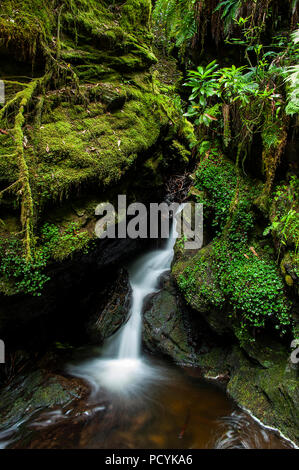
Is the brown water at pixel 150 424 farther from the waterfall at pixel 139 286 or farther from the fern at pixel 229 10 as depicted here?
the fern at pixel 229 10

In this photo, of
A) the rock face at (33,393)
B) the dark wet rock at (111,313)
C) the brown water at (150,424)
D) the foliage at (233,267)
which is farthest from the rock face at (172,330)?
the rock face at (33,393)

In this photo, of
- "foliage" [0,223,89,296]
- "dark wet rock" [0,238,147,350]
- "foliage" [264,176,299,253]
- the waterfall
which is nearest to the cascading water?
the waterfall

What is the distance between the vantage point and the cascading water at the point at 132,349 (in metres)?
4.82

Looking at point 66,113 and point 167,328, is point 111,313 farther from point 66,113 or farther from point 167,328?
point 66,113

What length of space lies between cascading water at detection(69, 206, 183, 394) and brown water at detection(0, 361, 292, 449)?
324mm

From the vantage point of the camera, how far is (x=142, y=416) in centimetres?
386

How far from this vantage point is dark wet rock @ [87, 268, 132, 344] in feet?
19.7

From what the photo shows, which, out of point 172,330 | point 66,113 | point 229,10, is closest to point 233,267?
point 172,330

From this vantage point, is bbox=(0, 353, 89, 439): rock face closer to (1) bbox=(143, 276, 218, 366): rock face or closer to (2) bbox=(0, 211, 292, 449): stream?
(2) bbox=(0, 211, 292, 449): stream

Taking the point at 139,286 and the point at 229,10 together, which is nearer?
the point at 229,10

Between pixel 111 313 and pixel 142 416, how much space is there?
262 centimetres

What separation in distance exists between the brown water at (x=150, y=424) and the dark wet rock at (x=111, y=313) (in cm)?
159
